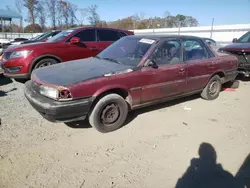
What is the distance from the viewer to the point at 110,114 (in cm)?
348

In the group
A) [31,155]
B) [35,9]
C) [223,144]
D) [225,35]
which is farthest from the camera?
[35,9]

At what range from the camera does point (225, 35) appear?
14.6m

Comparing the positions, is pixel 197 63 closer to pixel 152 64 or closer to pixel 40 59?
pixel 152 64

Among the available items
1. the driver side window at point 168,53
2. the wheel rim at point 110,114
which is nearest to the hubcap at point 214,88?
the driver side window at point 168,53

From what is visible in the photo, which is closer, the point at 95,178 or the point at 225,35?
the point at 95,178

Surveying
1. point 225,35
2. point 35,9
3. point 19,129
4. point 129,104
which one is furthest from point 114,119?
point 35,9

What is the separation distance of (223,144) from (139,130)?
136 centimetres

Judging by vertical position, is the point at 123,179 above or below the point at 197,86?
below

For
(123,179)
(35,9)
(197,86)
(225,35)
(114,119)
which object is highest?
(35,9)

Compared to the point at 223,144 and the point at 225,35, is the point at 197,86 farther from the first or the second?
the point at 225,35

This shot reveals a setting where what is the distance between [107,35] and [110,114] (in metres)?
4.33

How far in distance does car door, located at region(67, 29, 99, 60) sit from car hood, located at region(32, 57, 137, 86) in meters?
2.31

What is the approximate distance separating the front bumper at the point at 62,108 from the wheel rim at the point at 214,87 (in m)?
3.34

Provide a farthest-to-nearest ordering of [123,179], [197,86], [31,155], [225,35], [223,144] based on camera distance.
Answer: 1. [225,35]
2. [197,86]
3. [223,144]
4. [31,155]
5. [123,179]
